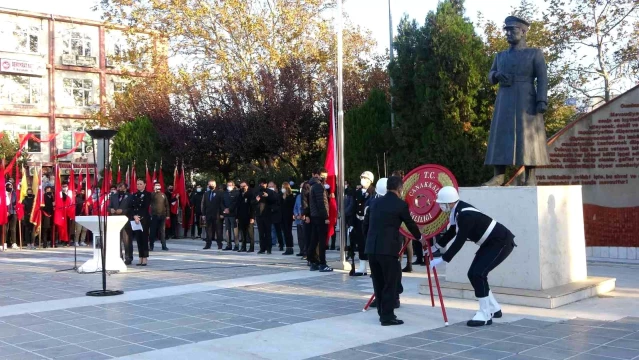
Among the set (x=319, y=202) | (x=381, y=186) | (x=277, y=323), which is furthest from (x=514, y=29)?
(x=277, y=323)

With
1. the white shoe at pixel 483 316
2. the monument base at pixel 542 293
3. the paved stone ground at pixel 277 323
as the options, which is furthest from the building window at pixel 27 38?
the white shoe at pixel 483 316

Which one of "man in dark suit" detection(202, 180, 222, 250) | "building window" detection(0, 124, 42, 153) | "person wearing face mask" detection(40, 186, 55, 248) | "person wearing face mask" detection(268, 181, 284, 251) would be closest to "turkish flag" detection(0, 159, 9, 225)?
"person wearing face mask" detection(40, 186, 55, 248)

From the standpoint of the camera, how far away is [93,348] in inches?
287

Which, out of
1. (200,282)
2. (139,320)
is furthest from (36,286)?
(139,320)

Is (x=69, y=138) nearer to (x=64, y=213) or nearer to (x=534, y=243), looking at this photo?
(x=64, y=213)

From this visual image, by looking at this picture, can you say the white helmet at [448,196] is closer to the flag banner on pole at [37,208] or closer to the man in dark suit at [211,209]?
the man in dark suit at [211,209]

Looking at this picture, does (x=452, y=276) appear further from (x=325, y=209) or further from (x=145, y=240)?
(x=145, y=240)

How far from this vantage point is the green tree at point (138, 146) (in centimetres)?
2989

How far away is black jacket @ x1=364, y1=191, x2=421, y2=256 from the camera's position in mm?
8156

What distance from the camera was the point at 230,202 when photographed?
1984 cm

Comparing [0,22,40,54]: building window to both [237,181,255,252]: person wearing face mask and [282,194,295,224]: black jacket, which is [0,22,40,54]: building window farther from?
[282,194,295,224]: black jacket

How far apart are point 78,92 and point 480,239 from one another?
160 feet

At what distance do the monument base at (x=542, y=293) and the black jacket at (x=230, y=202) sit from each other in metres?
9.67

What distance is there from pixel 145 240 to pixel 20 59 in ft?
124
